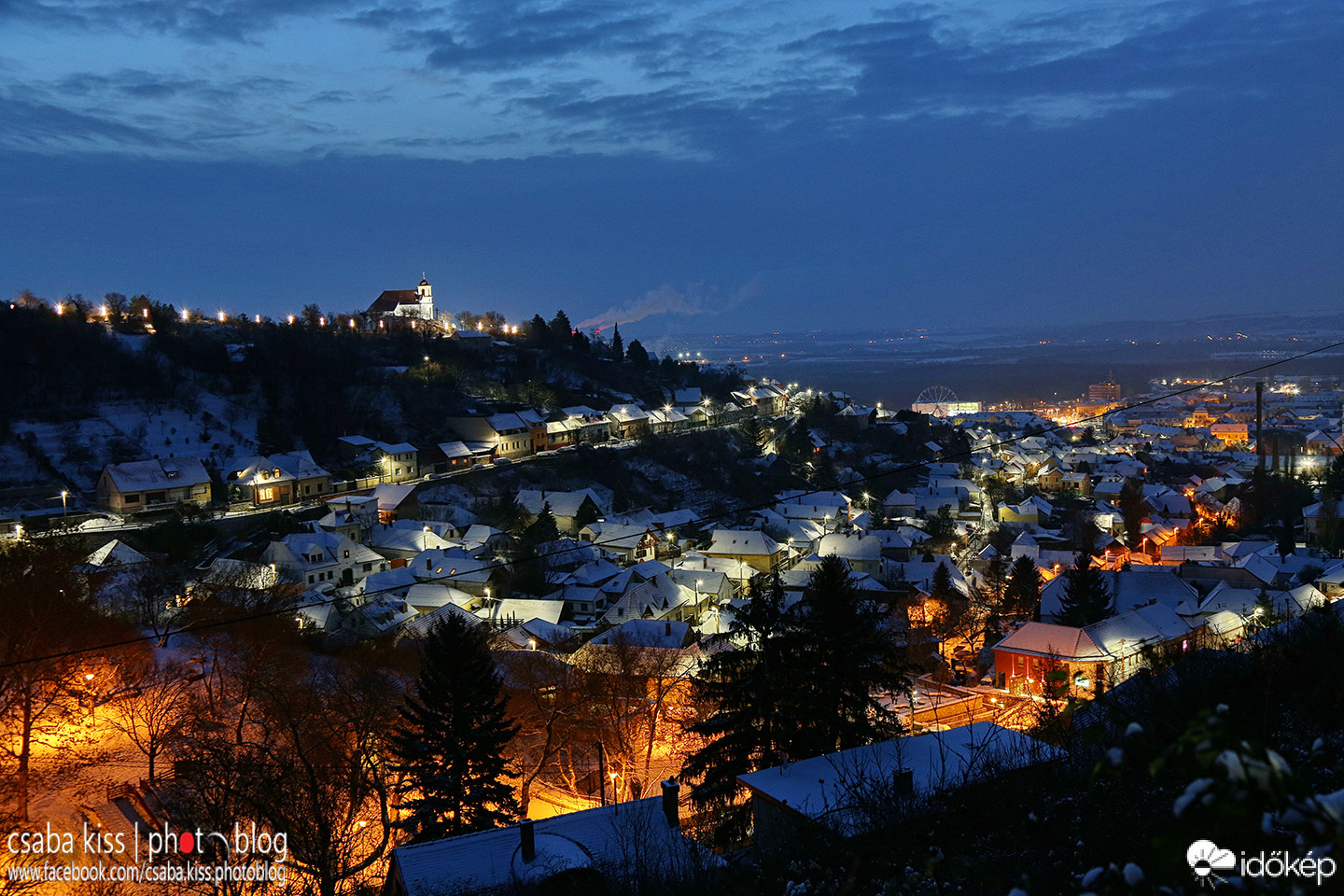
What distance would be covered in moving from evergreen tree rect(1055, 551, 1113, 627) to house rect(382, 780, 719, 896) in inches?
624

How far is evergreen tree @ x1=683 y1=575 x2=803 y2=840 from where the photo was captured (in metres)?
10.2

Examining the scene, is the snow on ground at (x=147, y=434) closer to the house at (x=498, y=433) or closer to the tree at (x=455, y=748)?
the house at (x=498, y=433)

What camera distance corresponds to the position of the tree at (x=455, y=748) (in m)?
10.1

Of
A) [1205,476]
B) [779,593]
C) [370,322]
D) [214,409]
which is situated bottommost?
[1205,476]

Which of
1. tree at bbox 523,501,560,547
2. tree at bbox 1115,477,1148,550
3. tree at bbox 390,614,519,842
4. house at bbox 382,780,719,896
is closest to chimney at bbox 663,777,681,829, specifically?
house at bbox 382,780,719,896

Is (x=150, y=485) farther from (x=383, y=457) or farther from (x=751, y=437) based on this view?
(x=751, y=437)

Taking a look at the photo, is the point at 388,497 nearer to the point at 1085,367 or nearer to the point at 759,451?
the point at 759,451

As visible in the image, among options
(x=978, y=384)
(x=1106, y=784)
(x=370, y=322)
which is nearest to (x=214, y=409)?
(x=370, y=322)

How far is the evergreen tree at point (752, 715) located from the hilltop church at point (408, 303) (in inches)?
2644

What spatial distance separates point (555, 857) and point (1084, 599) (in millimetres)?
17817

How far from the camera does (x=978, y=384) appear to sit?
14250 cm

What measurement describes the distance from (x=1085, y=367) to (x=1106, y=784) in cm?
17484

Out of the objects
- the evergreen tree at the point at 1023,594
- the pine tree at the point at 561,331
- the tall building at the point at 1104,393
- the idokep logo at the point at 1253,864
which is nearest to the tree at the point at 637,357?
the pine tree at the point at 561,331

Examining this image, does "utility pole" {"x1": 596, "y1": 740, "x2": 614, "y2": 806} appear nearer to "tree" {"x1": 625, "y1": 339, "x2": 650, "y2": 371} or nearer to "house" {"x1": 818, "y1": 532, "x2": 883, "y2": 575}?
"house" {"x1": 818, "y1": 532, "x2": 883, "y2": 575}
